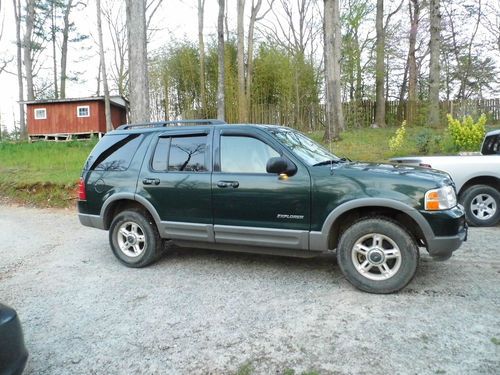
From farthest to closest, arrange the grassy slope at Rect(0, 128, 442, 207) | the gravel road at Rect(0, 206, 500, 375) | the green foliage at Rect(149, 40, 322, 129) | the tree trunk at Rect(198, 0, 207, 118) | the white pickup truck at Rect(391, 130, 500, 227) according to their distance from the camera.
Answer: the green foliage at Rect(149, 40, 322, 129), the tree trunk at Rect(198, 0, 207, 118), the grassy slope at Rect(0, 128, 442, 207), the white pickup truck at Rect(391, 130, 500, 227), the gravel road at Rect(0, 206, 500, 375)

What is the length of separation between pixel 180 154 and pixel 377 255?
2634mm

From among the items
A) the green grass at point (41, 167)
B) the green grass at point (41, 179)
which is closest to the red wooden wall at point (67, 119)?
the green grass at point (41, 167)

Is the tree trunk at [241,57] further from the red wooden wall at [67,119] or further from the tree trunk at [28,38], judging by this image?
the tree trunk at [28,38]

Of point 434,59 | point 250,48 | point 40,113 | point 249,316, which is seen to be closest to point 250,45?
point 250,48

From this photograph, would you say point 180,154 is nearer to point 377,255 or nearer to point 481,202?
point 377,255

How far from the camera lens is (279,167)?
4.00 metres

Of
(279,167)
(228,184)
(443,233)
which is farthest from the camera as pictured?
(228,184)

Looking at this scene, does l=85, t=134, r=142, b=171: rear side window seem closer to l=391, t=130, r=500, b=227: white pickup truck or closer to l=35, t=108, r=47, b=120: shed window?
l=391, t=130, r=500, b=227: white pickup truck

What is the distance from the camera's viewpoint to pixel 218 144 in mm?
4574

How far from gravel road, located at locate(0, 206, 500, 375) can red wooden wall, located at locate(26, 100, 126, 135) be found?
73.8 ft

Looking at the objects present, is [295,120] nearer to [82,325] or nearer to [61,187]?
[61,187]

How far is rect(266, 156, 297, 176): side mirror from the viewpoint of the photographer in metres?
3.99

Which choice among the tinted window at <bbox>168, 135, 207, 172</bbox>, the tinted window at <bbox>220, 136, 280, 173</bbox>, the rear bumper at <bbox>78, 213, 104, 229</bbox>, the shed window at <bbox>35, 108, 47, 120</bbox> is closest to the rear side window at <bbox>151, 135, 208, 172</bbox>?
the tinted window at <bbox>168, 135, 207, 172</bbox>

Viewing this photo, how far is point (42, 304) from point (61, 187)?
7.30 m
